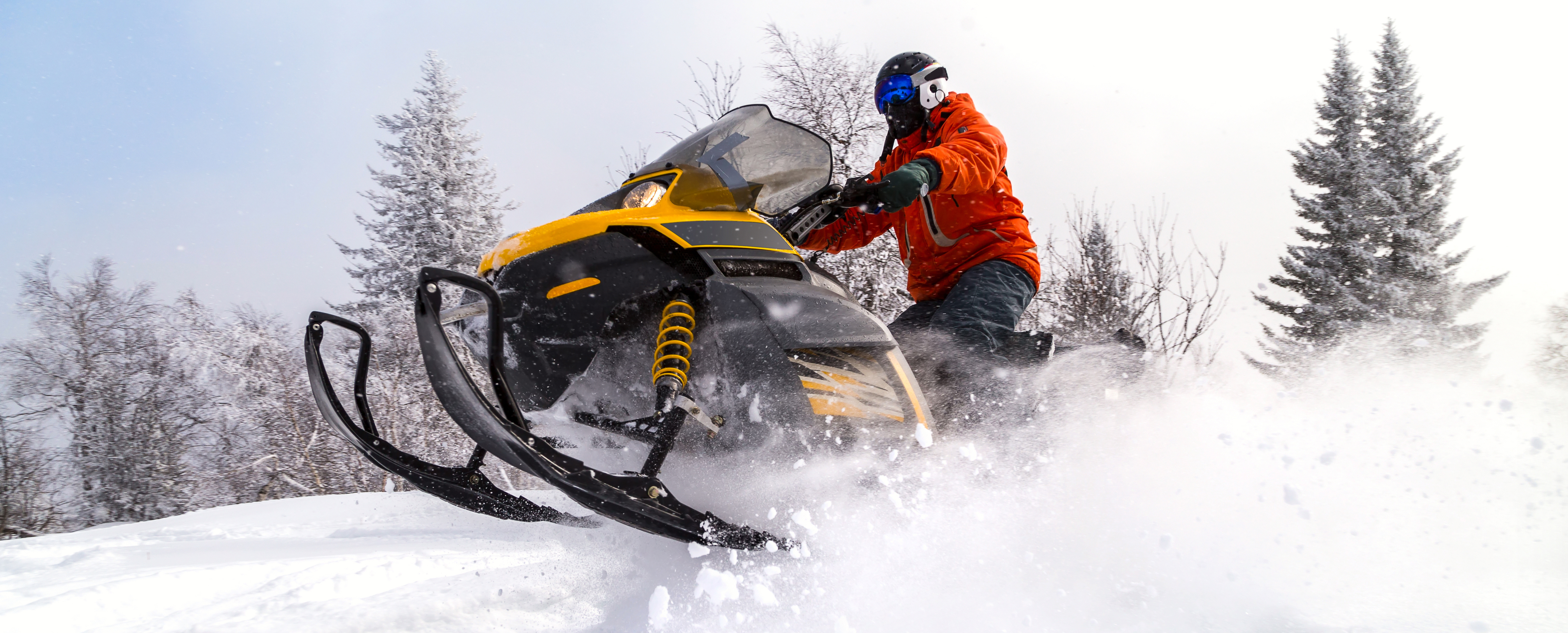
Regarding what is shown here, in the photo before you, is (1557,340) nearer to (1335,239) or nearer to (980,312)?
(1335,239)

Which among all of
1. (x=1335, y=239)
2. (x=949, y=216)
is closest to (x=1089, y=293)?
(x=1335, y=239)

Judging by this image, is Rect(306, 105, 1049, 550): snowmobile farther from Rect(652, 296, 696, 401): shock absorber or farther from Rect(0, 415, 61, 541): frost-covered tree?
Rect(0, 415, 61, 541): frost-covered tree

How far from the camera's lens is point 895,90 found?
9.43 ft

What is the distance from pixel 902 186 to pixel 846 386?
58 centimetres

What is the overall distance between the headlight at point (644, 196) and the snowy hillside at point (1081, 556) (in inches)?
33.1

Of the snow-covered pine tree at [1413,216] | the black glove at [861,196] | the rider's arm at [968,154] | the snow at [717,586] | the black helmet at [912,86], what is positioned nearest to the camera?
the snow at [717,586]

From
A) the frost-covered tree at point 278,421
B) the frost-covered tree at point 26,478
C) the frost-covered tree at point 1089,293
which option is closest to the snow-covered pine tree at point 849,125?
the frost-covered tree at point 1089,293

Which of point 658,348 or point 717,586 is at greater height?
point 658,348

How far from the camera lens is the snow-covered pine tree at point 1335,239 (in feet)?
44.4

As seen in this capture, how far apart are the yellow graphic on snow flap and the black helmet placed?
1.18m

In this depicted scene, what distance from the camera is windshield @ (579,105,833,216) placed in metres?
2.08

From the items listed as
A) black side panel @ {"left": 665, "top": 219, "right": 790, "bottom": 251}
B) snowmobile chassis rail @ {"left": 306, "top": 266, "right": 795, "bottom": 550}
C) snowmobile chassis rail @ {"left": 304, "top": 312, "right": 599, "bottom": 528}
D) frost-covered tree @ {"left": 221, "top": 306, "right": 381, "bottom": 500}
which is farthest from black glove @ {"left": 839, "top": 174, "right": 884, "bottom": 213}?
frost-covered tree @ {"left": 221, "top": 306, "right": 381, "bottom": 500}

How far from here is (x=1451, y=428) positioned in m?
2.93

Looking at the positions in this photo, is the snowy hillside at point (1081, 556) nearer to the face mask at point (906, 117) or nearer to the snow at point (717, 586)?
the snow at point (717, 586)
